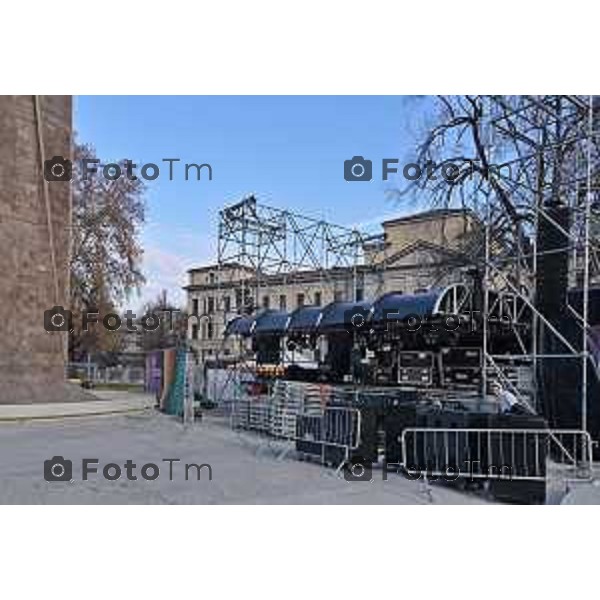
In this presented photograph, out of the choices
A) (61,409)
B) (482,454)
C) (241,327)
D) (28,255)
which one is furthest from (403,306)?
(28,255)

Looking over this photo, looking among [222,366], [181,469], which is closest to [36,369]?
[222,366]

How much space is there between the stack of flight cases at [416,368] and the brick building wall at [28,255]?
30.9ft

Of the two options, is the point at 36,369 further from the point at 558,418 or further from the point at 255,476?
the point at 558,418

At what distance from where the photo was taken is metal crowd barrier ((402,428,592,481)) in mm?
8773

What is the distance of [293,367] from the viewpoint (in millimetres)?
23016

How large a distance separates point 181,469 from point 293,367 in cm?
1263

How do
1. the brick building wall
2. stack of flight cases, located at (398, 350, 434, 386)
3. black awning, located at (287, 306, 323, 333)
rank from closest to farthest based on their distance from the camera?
1. stack of flight cases, located at (398, 350, 434, 386)
2. the brick building wall
3. black awning, located at (287, 306, 323, 333)

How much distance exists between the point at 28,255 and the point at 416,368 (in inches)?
423

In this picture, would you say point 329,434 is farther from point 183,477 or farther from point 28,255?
point 28,255

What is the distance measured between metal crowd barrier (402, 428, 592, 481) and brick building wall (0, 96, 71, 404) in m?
12.9

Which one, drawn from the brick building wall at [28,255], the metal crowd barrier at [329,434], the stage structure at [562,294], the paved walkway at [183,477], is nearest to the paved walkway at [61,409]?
the brick building wall at [28,255]

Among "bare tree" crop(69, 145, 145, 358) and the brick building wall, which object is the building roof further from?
"bare tree" crop(69, 145, 145, 358)

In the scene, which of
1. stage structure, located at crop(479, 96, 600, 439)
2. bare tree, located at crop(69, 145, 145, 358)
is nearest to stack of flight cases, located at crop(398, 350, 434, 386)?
stage structure, located at crop(479, 96, 600, 439)

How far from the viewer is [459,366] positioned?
18062 millimetres
